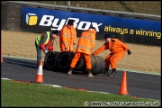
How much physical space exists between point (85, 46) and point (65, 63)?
1.26 m

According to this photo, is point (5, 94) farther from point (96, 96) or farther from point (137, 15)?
point (137, 15)

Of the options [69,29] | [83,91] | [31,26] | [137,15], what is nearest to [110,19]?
[137,15]

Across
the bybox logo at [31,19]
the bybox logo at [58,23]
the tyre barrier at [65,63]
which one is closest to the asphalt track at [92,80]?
the tyre barrier at [65,63]

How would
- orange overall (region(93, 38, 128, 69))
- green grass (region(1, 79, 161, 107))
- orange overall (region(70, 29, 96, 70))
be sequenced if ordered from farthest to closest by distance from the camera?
orange overall (region(93, 38, 128, 69)) → orange overall (region(70, 29, 96, 70)) → green grass (region(1, 79, 161, 107))

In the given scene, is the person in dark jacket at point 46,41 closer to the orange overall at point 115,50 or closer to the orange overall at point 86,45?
the orange overall at point 86,45

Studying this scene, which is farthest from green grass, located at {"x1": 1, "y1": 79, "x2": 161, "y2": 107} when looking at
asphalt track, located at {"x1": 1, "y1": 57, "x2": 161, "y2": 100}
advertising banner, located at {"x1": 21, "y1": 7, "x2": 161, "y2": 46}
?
advertising banner, located at {"x1": 21, "y1": 7, "x2": 161, "y2": 46}

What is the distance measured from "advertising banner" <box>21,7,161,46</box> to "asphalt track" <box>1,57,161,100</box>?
5033 millimetres

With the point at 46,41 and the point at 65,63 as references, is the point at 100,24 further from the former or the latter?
the point at 65,63

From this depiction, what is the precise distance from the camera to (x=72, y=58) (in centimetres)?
2116

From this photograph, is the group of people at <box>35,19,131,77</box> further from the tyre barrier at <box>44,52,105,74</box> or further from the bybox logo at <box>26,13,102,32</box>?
the bybox logo at <box>26,13,102,32</box>

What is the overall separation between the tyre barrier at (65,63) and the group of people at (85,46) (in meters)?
0.27

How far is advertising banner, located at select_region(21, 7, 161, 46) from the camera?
27.9 m

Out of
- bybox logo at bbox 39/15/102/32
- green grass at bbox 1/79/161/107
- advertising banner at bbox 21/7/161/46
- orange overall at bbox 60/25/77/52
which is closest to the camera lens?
green grass at bbox 1/79/161/107

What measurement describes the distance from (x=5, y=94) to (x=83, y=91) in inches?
93.9
